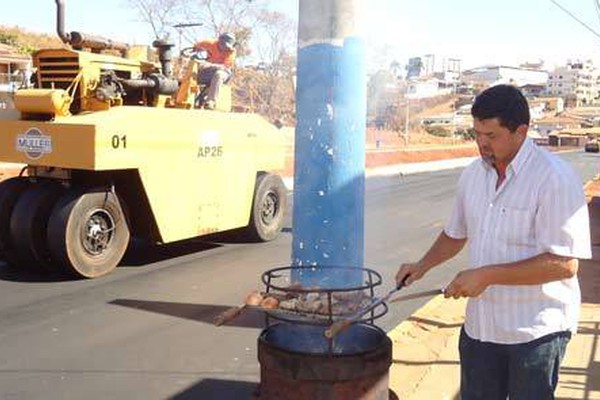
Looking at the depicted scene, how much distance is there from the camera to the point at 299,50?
150 inches

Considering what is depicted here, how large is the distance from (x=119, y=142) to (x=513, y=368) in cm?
577

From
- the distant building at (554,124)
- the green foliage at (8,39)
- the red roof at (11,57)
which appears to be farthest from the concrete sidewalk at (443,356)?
the distant building at (554,124)

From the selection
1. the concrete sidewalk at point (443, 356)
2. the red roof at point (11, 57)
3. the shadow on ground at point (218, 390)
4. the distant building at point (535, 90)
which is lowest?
the shadow on ground at point (218, 390)

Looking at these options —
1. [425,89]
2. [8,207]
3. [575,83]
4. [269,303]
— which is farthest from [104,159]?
[575,83]

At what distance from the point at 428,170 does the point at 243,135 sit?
21.4 meters

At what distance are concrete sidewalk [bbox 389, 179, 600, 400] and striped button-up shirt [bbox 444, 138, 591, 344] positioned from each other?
1828mm

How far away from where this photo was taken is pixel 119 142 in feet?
24.7

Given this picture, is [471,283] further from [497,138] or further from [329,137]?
[329,137]

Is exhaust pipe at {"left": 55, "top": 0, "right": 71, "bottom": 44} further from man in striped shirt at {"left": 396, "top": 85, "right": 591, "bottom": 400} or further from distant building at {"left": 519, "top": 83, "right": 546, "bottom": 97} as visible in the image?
distant building at {"left": 519, "top": 83, "right": 546, "bottom": 97}

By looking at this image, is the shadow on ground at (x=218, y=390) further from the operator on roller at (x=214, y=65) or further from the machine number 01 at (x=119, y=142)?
the operator on roller at (x=214, y=65)

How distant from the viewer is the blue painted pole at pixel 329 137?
3693mm

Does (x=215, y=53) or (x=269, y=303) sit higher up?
(x=215, y=53)

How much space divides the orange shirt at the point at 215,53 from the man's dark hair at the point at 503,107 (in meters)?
7.56

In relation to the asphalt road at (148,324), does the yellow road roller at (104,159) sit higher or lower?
higher
